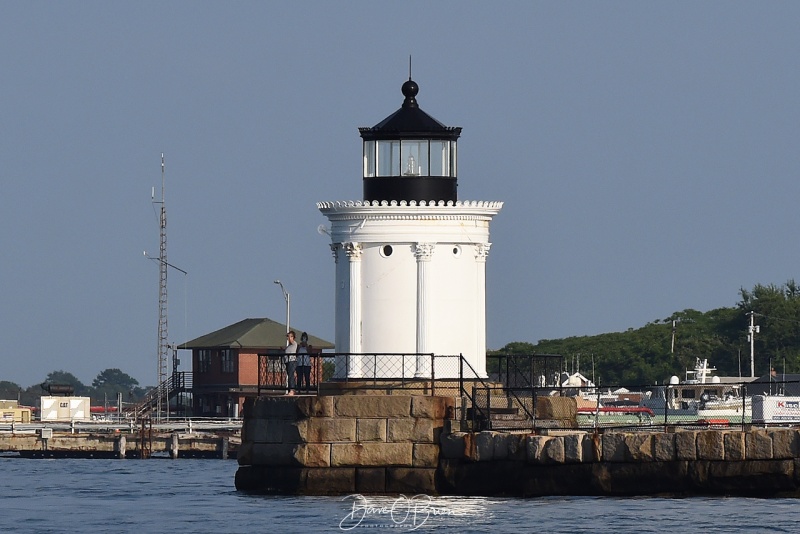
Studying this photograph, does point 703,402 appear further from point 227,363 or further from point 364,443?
point 364,443

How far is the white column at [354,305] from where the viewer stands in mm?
40469

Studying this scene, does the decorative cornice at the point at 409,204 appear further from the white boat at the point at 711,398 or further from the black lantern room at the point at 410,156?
the white boat at the point at 711,398

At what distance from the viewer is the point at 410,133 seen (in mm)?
41219

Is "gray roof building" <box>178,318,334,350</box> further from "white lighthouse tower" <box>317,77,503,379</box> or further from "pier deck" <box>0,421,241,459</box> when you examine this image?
"white lighthouse tower" <box>317,77,503,379</box>

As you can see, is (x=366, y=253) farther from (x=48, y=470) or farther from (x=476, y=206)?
(x=48, y=470)

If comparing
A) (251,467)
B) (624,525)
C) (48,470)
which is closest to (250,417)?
(251,467)

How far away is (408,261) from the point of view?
4047 cm

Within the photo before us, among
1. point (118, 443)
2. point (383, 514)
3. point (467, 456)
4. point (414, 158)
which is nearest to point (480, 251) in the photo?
point (414, 158)

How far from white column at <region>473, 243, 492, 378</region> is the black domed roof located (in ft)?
8.06

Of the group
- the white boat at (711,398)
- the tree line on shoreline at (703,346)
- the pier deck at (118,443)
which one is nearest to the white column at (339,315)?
the white boat at (711,398)

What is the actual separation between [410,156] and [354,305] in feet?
10.8

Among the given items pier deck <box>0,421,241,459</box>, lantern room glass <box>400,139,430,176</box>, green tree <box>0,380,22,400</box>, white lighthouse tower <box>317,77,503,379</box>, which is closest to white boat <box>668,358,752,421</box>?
pier deck <box>0,421,241,459</box>

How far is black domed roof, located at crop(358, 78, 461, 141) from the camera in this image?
41.2 m

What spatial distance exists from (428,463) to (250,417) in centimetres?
400
